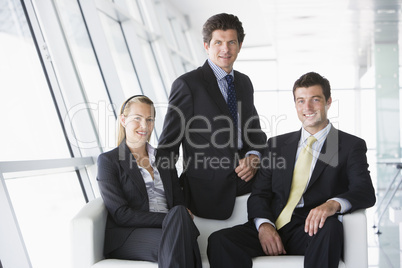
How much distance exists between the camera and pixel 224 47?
2715 mm

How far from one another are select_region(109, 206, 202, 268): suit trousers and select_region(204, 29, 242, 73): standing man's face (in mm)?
985

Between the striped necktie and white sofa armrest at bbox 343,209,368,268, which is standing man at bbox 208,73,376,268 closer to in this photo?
white sofa armrest at bbox 343,209,368,268

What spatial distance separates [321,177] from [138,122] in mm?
1048

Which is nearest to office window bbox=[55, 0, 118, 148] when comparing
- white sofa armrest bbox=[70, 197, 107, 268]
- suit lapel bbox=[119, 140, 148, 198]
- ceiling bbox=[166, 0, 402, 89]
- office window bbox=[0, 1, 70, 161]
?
office window bbox=[0, 1, 70, 161]

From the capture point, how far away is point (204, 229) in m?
Answer: 2.76

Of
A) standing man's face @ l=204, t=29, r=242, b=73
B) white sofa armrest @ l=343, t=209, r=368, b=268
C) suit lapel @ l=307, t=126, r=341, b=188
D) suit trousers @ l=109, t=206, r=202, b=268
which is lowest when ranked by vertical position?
white sofa armrest @ l=343, t=209, r=368, b=268

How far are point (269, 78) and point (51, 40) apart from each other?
12.0 meters

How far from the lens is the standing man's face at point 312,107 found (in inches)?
101

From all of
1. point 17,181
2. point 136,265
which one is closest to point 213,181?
point 136,265

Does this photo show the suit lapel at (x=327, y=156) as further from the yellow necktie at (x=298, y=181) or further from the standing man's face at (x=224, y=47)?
the standing man's face at (x=224, y=47)

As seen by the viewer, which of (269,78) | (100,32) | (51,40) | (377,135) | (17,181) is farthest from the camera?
(269,78)

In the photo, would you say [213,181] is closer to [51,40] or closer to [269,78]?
[51,40]

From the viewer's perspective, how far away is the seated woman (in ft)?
7.09

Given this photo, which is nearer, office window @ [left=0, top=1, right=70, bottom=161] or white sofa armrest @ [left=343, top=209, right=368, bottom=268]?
white sofa armrest @ [left=343, top=209, right=368, bottom=268]
